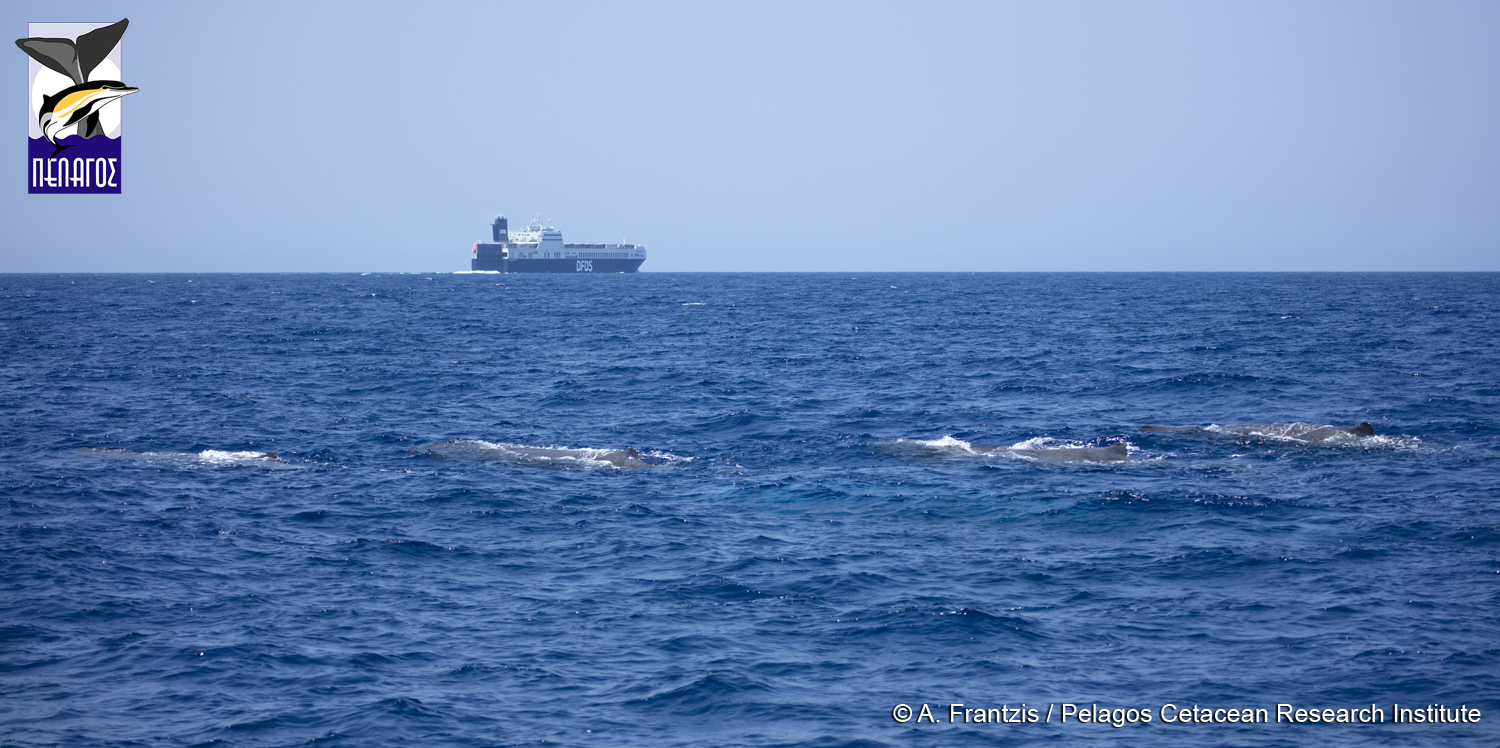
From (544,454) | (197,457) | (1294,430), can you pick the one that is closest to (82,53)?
(197,457)

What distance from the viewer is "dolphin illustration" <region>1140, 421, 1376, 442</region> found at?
2961 centimetres

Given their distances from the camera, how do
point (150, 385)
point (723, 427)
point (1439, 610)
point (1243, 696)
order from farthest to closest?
1. point (150, 385)
2. point (723, 427)
3. point (1439, 610)
4. point (1243, 696)

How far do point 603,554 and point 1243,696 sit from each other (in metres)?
11.0

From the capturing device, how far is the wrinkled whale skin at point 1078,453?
91.6ft

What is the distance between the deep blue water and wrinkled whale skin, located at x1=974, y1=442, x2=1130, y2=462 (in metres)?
0.54

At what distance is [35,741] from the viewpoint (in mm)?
12000

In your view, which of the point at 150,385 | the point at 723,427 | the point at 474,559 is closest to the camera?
the point at 474,559

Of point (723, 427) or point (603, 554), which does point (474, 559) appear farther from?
point (723, 427)

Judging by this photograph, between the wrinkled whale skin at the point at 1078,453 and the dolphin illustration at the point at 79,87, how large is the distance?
29254 millimetres

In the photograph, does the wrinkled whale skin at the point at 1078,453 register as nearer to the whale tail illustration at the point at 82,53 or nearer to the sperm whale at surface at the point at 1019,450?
the sperm whale at surface at the point at 1019,450

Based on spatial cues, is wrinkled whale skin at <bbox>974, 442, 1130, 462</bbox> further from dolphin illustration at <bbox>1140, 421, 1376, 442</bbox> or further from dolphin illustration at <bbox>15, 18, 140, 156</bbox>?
dolphin illustration at <bbox>15, 18, 140, 156</bbox>

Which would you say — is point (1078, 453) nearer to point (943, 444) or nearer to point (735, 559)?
point (943, 444)

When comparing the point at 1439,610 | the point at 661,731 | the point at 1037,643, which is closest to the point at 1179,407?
the point at 1439,610

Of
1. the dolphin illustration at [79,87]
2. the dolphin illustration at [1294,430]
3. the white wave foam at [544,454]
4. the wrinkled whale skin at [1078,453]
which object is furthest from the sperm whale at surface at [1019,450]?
→ the dolphin illustration at [79,87]
